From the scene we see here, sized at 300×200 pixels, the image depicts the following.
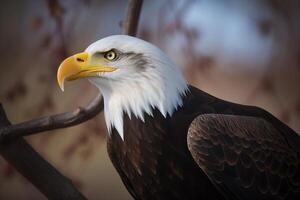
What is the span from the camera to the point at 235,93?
1587 mm

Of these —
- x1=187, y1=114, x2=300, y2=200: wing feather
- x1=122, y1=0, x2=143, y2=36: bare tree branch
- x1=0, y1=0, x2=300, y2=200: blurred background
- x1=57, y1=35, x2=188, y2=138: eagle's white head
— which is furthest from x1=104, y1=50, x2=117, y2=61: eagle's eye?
x1=0, y1=0, x2=300, y2=200: blurred background

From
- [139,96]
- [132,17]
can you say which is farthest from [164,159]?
[132,17]

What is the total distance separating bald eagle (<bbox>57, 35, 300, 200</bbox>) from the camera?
1168 millimetres

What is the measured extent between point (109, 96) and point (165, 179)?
0.25 meters

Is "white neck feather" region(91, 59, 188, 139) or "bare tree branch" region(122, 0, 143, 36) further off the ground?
"bare tree branch" region(122, 0, 143, 36)

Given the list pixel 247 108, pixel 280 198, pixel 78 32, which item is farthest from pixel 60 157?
pixel 280 198

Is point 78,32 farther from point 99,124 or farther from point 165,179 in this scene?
point 165,179

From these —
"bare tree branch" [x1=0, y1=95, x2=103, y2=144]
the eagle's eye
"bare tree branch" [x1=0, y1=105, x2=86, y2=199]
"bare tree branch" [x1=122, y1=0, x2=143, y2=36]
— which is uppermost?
"bare tree branch" [x1=122, y1=0, x2=143, y2=36]

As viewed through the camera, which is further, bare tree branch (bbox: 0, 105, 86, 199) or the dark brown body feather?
bare tree branch (bbox: 0, 105, 86, 199)

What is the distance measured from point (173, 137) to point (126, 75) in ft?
0.64

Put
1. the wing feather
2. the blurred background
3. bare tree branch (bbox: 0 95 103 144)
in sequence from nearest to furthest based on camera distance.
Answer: the wing feather
bare tree branch (bbox: 0 95 103 144)
the blurred background

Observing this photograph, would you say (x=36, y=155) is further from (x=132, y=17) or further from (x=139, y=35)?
(x=139, y=35)

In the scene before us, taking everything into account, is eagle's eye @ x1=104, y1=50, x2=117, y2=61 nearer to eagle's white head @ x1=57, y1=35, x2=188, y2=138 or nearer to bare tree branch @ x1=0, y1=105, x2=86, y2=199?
eagle's white head @ x1=57, y1=35, x2=188, y2=138

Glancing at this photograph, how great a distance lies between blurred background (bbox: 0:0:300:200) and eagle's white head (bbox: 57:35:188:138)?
41cm
